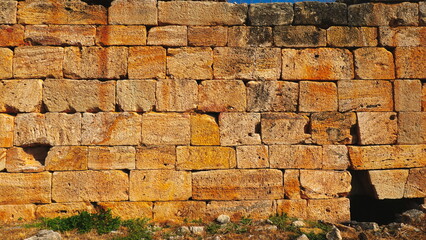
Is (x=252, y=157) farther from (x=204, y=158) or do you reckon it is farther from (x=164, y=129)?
(x=164, y=129)

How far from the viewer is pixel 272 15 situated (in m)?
6.45

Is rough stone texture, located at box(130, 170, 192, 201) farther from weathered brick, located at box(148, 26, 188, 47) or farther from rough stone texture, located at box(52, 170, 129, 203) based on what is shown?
weathered brick, located at box(148, 26, 188, 47)

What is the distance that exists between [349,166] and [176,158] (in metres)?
3.17

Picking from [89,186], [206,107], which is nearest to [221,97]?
[206,107]

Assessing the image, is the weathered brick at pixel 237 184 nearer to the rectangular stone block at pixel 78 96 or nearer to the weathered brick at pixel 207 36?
the rectangular stone block at pixel 78 96

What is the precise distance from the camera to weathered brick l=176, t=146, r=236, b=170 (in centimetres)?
621

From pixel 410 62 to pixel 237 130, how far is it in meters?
3.52

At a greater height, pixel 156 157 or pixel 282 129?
pixel 282 129

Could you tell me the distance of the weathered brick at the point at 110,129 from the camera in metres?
6.14

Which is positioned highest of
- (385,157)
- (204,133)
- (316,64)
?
(316,64)

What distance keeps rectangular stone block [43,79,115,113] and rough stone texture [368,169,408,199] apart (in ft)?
16.2

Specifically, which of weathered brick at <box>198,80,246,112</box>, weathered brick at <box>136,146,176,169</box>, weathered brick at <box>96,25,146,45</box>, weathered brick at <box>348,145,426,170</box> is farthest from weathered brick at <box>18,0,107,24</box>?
weathered brick at <box>348,145,426,170</box>

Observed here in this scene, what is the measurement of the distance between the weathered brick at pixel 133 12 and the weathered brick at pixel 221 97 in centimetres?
155

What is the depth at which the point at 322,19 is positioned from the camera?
6.52 m
